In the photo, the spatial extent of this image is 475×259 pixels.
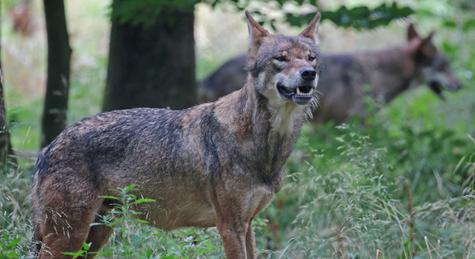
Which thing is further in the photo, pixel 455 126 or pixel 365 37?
pixel 365 37

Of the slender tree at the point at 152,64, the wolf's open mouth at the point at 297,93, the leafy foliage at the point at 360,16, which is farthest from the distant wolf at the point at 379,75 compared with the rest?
the wolf's open mouth at the point at 297,93

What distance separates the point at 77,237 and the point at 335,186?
2.18 m

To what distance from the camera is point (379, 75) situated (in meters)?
14.4

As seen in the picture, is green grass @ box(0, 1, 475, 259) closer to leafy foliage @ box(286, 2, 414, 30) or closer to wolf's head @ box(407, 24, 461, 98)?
leafy foliage @ box(286, 2, 414, 30)

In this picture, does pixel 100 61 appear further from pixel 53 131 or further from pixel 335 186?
pixel 335 186

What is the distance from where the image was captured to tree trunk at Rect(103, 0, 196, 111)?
9.73 m

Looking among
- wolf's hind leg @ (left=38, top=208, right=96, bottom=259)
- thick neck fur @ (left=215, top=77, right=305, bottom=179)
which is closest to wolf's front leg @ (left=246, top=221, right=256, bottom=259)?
thick neck fur @ (left=215, top=77, right=305, bottom=179)

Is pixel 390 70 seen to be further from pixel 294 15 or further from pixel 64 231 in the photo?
pixel 64 231

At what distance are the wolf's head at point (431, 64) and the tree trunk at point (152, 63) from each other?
5.58m

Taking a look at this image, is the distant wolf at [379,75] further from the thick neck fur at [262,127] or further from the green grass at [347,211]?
the thick neck fur at [262,127]

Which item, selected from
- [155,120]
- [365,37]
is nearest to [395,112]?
[365,37]

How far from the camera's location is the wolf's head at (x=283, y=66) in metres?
6.21

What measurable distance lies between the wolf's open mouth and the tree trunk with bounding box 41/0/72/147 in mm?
3500

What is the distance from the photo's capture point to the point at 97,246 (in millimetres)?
6762
